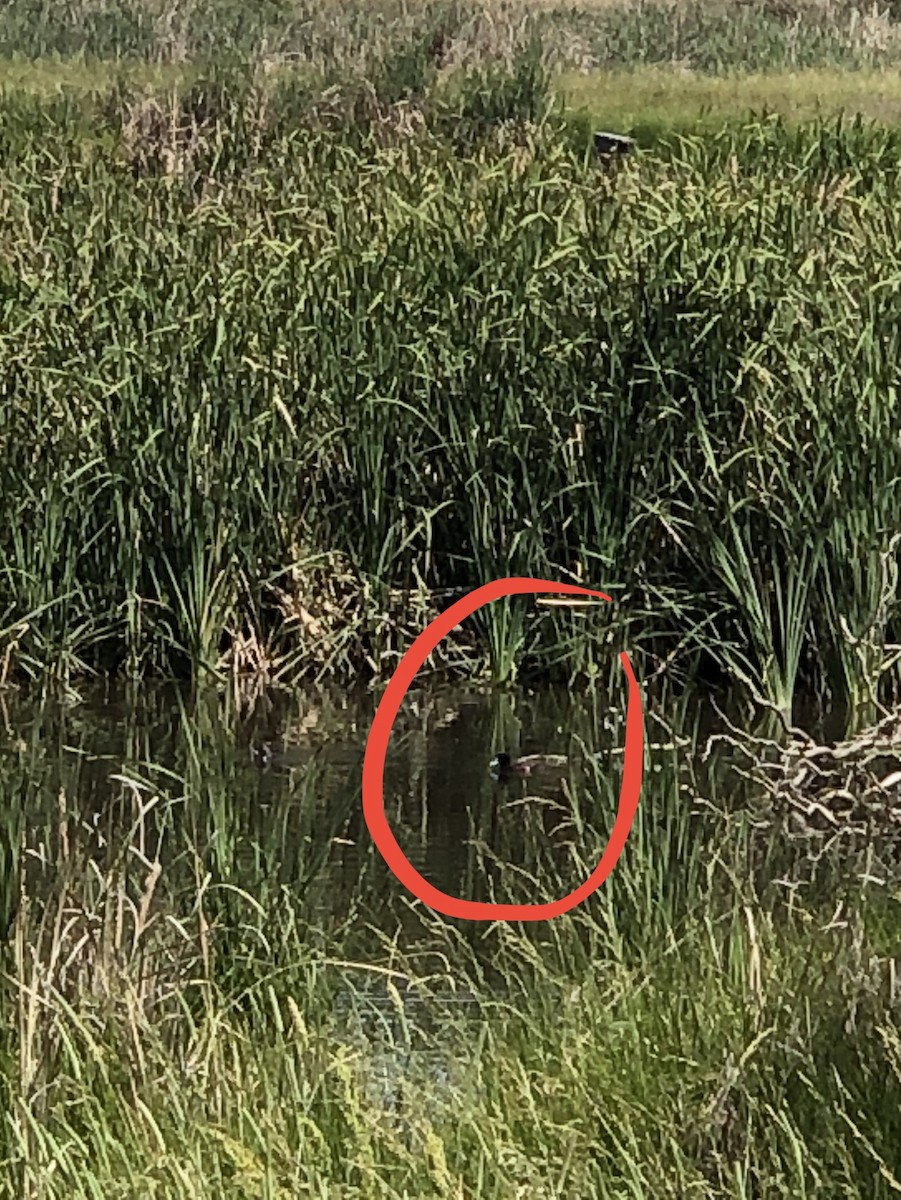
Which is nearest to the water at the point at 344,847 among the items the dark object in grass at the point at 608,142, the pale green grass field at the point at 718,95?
the dark object in grass at the point at 608,142

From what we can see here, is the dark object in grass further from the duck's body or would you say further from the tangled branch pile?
the tangled branch pile

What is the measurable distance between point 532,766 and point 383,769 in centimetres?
32

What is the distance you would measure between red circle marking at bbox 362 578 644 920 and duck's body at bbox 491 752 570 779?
17 cm

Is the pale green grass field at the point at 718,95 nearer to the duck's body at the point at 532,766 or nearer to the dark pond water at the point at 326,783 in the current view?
the dark pond water at the point at 326,783

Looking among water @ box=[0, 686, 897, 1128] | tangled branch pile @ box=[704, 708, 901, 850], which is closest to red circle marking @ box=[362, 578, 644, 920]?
water @ box=[0, 686, 897, 1128]

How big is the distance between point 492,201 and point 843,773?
1.99 m

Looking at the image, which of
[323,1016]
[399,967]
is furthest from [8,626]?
[323,1016]

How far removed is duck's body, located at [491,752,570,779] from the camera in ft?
14.3

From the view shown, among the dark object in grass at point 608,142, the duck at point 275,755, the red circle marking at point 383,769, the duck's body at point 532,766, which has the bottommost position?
the duck at point 275,755

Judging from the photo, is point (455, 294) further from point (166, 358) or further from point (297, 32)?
point (297, 32)

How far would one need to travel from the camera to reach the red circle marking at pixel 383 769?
3.36m

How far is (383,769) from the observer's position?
4438mm

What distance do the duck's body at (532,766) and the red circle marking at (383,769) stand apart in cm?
17

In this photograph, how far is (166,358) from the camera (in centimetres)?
494
